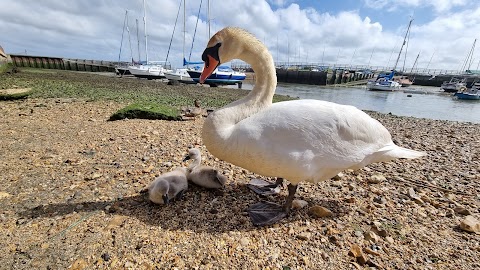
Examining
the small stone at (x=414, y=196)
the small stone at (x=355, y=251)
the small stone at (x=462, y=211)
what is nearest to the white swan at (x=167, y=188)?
the small stone at (x=355, y=251)

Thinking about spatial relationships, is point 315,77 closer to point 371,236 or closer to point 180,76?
point 180,76

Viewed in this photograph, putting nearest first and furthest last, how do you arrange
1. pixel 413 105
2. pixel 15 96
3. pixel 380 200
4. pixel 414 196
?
pixel 380 200, pixel 414 196, pixel 15 96, pixel 413 105

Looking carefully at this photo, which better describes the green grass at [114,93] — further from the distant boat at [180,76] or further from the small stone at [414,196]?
the distant boat at [180,76]

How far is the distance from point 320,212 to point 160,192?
6.48ft

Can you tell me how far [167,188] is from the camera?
3127 millimetres

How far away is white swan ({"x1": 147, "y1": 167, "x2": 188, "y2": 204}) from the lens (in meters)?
3.13

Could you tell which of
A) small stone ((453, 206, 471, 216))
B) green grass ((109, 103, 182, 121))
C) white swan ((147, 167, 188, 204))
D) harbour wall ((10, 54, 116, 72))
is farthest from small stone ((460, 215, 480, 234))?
harbour wall ((10, 54, 116, 72))

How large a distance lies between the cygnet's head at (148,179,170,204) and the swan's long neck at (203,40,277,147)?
29.5 inches

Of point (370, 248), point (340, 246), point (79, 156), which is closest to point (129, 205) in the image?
point (79, 156)

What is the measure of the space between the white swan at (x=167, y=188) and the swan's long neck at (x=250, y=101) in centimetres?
77

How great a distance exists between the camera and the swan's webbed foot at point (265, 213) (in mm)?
3047

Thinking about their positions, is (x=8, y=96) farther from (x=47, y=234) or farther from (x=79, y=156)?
(x=47, y=234)

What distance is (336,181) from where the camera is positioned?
4.22 meters

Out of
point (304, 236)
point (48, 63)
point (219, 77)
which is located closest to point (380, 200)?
point (304, 236)
